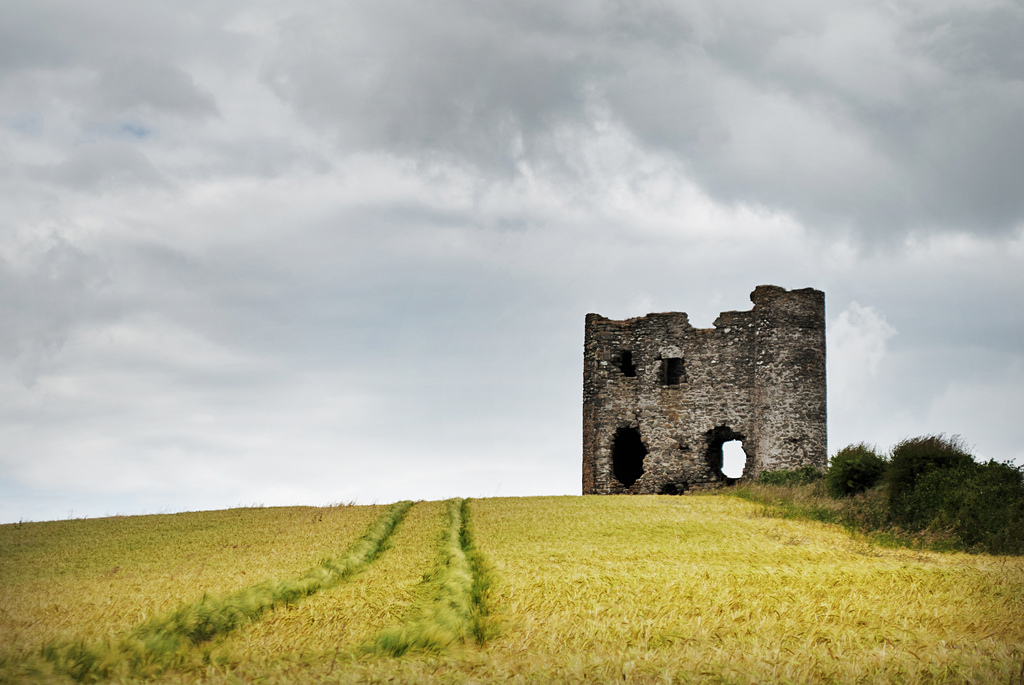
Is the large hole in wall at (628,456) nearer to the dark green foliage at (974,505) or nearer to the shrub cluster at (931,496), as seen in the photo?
the shrub cluster at (931,496)

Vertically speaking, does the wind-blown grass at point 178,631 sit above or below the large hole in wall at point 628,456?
below

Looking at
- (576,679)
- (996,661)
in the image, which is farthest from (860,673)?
(576,679)

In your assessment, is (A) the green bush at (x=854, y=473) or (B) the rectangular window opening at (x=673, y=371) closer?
(A) the green bush at (x=854, y=473)

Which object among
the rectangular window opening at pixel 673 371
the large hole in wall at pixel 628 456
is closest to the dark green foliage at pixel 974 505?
the rectangular window opening at pixel 673 371

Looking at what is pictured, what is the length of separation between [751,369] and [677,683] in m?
22.6

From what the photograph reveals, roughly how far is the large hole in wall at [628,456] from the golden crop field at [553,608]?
1373 cm

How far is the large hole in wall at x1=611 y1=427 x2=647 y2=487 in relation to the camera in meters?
28.3

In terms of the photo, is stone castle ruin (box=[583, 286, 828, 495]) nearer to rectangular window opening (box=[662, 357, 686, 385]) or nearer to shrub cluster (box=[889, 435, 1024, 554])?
rectangular window opening (box=[662, 357, 686, 385])

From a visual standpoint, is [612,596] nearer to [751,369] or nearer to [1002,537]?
[1002,537]

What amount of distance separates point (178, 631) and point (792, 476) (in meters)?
20.9

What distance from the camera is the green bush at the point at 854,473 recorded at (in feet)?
65.3

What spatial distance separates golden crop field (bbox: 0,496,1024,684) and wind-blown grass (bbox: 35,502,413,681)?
3.9 inches

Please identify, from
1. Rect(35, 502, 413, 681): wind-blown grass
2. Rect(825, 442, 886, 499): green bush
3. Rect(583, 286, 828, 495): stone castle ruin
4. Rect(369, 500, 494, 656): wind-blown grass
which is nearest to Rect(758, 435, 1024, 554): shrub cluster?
Rect(825, 442, 886, 499): green bush

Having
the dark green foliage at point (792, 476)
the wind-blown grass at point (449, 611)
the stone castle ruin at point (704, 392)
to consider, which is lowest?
the wind-blown grass at point (449, 611)
